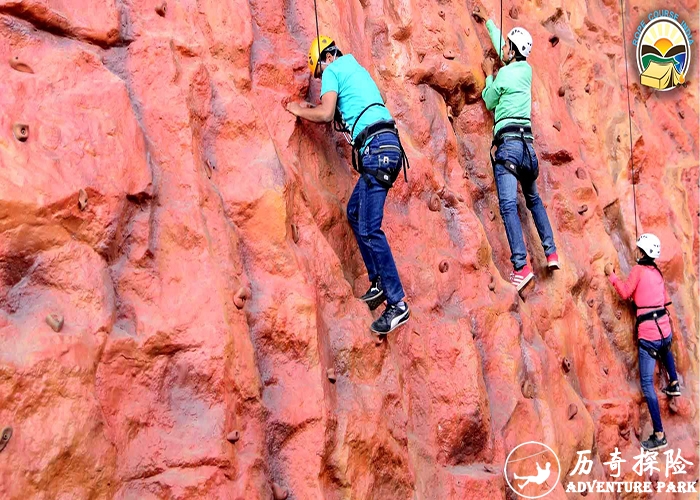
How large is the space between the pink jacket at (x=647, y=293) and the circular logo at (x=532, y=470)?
225 cm

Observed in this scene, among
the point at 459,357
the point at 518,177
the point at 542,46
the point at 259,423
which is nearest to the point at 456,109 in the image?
the point at 518,177

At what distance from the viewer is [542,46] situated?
25.5 ft

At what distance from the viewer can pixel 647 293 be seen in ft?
23.1

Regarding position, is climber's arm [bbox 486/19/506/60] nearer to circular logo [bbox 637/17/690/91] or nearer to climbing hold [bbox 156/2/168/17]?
circular logo [bbox 637/17/690/91]

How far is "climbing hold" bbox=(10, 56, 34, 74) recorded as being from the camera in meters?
3.72

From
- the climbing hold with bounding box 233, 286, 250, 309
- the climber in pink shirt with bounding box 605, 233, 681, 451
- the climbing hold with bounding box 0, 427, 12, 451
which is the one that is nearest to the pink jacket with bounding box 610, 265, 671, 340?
the climber in pink shirt with bounding box 605, 233, 681, 451

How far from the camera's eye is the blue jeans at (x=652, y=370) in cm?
692

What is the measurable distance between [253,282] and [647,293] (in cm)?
442

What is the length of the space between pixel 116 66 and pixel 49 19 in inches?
17.0

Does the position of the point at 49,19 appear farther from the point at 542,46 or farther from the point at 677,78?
the point at 677,78

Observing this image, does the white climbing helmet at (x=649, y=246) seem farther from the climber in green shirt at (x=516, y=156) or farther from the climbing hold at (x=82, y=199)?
the climbing hold at (x=82, y=199)

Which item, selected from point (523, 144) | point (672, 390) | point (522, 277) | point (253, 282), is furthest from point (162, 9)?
point (672, 390)

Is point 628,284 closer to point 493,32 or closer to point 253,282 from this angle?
point 493,32

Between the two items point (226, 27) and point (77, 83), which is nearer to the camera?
point (77, 83)
